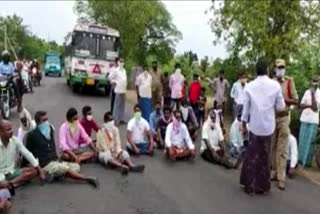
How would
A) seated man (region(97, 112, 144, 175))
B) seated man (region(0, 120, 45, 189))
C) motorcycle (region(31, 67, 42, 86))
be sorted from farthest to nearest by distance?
motorcycle (region(31, 67, 42, 86)), seated man (region(97, 112, 144, 175)), seated man (region(0, 120, 45, 189))

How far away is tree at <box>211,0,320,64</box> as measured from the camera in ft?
71.1

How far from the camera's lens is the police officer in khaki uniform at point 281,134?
36.6 ft

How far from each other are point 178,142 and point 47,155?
3754 millimetres

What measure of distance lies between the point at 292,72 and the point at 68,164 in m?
11.7

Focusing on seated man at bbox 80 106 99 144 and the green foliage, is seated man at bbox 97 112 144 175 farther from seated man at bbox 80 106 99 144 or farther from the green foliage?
the green foliage

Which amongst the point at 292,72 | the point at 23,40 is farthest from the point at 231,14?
the point at 23,40

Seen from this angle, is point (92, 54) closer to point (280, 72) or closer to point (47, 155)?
point (280, 72)

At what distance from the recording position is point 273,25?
2244cm

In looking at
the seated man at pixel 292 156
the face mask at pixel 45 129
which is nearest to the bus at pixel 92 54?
the seated man at pixel 292 156

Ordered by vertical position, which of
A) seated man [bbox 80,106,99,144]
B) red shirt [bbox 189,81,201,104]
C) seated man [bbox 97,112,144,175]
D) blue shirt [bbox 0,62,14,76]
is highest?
blue shirt [bbox 0,62,14,76]

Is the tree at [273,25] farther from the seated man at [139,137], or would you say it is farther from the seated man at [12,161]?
the seated man at [12,161]

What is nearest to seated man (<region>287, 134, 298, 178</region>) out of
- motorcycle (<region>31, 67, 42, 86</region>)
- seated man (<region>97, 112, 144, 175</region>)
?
seated man (<region>97, 112, 144, 175</region>)

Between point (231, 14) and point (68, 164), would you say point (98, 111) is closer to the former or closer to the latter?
point (231, 14)

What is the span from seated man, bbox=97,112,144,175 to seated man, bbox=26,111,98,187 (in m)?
1.14
